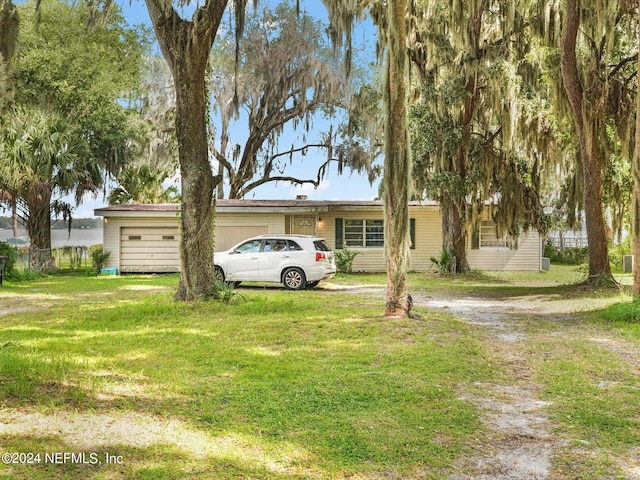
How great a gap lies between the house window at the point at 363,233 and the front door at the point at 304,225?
142 centimetres

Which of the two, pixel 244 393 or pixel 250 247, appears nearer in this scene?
pixel 244 393

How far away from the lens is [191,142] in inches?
429

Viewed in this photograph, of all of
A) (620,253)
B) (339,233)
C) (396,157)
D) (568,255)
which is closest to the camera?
(396,157)

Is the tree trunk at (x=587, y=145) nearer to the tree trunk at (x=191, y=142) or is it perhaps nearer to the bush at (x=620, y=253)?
the tree trunk at (x=191, y=142)

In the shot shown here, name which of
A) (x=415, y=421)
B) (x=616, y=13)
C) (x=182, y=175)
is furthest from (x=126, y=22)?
(x=415, y=421)

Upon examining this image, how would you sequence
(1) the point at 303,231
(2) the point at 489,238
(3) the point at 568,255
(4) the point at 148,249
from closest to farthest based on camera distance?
(4) the point at 148,249, (1) the point at 303,231, (2) the point at 489,238, (3) the point at 568,255

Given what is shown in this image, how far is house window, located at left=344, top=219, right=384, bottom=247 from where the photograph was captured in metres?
21.8

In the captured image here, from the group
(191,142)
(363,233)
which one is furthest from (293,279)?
(363,233)

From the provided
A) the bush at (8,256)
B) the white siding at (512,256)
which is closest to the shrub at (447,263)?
the white siding at (512,256)

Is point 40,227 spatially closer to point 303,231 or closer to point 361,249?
point 303,231

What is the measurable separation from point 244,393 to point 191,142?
7.21 m

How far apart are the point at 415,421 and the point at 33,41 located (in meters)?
22.8

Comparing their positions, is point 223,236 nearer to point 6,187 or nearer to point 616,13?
point 6,187

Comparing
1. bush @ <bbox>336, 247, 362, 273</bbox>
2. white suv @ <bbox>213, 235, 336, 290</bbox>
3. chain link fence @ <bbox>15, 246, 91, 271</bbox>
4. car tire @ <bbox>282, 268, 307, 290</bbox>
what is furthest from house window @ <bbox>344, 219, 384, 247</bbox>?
chain link fence @ <bbox>15, 246, 91, 271</bbox>
